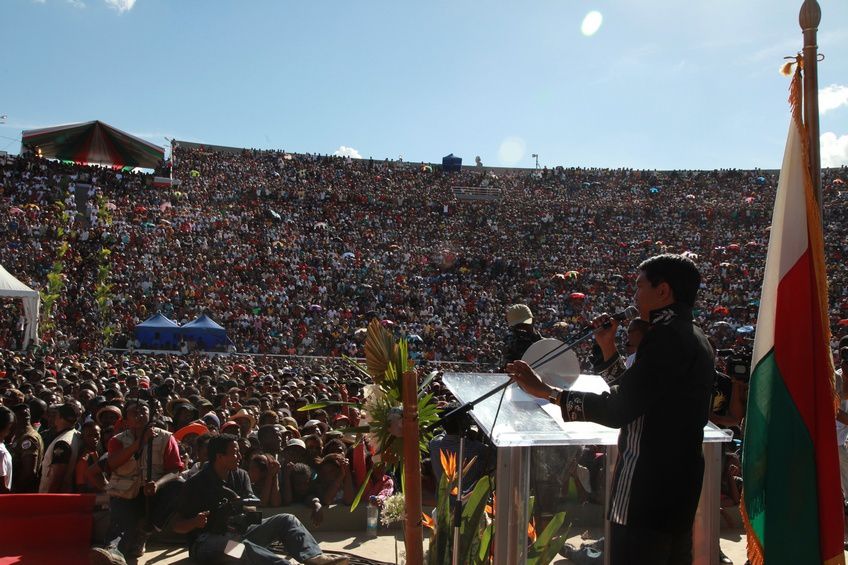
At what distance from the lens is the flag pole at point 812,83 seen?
8.85ft

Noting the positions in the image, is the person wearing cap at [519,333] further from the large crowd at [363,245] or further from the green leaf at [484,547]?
the large crowd at [363,245]

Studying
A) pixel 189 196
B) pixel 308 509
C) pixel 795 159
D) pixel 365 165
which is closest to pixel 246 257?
pixel 189 196

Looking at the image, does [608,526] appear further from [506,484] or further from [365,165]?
[365,165]

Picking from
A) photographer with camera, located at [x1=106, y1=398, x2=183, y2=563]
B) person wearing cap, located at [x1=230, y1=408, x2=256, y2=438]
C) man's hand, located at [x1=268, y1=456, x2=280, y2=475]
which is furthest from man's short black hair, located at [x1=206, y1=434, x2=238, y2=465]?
person wearing cap, located at [x1=230, y1=408, x2=256, y2=438]

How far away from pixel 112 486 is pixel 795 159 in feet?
12.8

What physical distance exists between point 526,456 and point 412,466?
46cm

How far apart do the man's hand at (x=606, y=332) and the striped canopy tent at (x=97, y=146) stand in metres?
34.7

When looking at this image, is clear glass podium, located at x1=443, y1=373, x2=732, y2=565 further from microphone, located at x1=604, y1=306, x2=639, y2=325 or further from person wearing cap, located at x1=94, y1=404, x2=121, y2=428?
person wearing cap, located at x1=94, y1=404, x2=121, y2=428

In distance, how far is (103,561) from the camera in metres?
3.83

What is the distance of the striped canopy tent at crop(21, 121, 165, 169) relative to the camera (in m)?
34.5

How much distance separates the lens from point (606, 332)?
297cm

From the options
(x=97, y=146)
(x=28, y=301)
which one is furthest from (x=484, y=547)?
(x=97, y=146)

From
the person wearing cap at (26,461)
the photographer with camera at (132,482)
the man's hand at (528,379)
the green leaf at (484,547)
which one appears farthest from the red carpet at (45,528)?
the man's hand at (528,379)

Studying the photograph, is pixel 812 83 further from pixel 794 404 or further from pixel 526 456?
pixel 526 456
